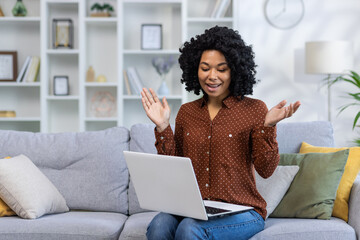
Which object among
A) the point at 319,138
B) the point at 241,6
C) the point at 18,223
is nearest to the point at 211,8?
the point at 241,6

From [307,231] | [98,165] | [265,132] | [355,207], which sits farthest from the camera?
[98,165]

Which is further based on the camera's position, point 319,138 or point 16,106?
point 16,106

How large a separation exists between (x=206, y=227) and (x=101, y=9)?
3.18m

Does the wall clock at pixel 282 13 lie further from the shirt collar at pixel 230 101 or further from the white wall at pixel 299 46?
the shirt collar at pixel 230 101

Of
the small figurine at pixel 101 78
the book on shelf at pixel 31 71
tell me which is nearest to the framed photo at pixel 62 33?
the book on shelf at pixel 31 71

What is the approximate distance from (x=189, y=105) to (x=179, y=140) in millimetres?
152

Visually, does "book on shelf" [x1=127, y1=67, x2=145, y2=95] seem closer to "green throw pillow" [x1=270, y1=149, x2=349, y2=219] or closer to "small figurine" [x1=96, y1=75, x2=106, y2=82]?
"small figurine" [x1=96, y1=75, x2=106, y2=82]

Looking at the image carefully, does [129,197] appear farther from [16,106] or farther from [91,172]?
[16,106]

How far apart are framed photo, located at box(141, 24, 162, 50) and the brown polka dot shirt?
2.58m

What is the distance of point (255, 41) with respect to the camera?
457 centimetres

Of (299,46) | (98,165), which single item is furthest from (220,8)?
(98,165)

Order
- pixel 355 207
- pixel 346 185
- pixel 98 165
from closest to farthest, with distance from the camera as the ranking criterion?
1. pixel 355 207
2. pixel 346 185
3. pixel 98 165

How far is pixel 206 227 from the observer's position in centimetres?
171

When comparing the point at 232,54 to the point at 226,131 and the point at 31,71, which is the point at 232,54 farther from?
the point at 31,71
